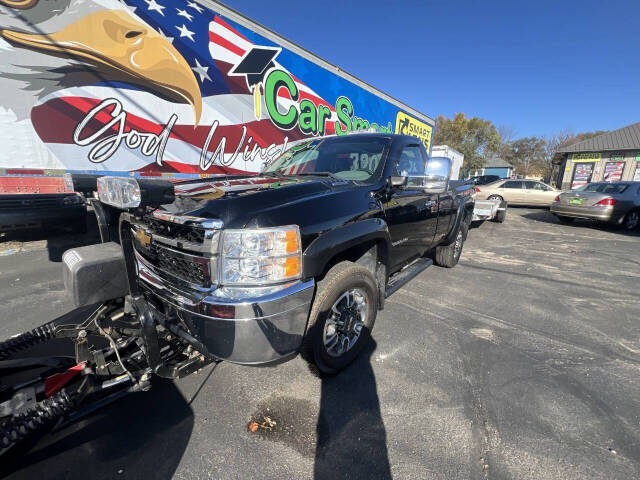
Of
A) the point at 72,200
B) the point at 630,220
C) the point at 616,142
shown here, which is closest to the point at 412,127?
the point at 630,220

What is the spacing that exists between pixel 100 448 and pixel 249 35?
7.39 metres

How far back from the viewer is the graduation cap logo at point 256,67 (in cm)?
653

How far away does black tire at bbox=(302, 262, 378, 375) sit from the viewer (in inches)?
79.4

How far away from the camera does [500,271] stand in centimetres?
531

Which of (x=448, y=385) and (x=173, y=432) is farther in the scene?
(x=448, y=385)

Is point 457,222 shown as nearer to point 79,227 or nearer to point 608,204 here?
point 79,227

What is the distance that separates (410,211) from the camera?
3115 mm

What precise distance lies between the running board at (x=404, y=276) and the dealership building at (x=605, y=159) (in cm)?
3098

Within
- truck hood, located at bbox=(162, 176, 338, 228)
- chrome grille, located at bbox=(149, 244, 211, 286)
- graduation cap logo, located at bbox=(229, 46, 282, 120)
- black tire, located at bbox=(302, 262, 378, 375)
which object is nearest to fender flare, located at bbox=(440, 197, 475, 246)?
black tire, located at bbox=(302, 262, 378, 375)

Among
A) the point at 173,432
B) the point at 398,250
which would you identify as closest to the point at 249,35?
the point at 398,250

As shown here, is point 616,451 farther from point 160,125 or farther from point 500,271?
point 160,125

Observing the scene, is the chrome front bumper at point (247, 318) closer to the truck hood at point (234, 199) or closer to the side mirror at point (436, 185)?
the truck hood at point (234, 199)

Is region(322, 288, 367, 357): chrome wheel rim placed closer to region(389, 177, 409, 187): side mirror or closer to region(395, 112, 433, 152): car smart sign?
region(389, 177, 409, 187): side mirror

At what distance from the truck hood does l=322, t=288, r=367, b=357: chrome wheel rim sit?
2.72 ft
